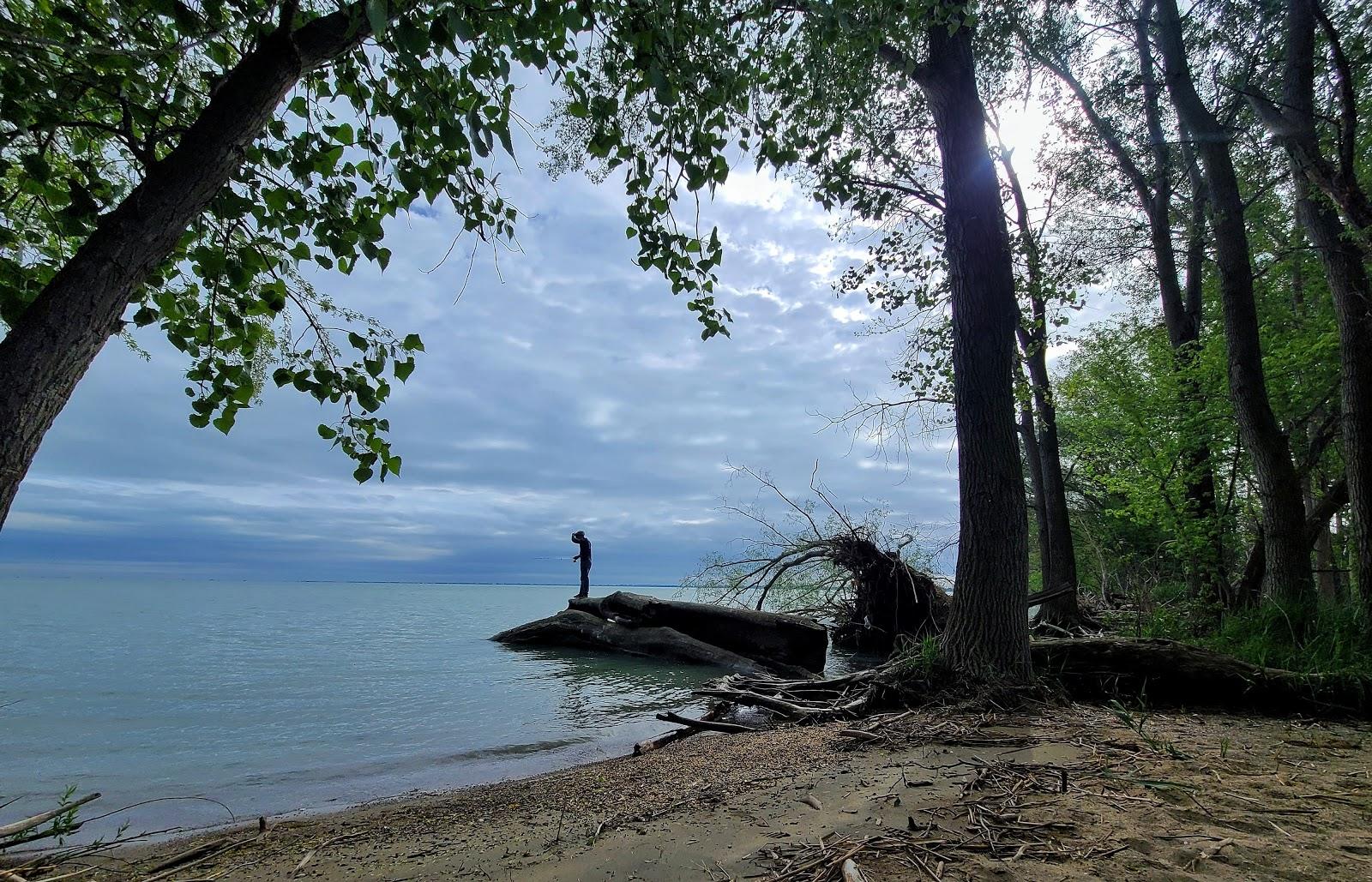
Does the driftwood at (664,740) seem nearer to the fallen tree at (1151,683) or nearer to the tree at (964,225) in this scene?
the fallen tree at (1151,683)

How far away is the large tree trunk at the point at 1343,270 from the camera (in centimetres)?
631

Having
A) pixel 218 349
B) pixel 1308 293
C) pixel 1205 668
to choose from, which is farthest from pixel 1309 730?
pixel 1308 293

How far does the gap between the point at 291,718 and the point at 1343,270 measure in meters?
14.7

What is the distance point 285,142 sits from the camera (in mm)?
2908

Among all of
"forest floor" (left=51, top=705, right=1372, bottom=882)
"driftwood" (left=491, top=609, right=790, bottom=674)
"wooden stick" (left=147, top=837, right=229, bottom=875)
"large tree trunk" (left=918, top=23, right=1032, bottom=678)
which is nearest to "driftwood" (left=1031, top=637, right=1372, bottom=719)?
"forest floor" (left=51, top=705, right=1372, bottom=882)

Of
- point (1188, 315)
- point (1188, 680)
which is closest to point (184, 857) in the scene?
point (1188, 680)

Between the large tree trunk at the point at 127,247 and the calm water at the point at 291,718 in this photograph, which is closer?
the large tree trunk at the point at 127,247

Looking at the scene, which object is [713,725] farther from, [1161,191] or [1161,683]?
[1161,191]

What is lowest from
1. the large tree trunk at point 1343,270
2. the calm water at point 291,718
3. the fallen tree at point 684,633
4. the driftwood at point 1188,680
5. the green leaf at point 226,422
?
the calm water at point 291,718

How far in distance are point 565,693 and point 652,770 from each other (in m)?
6.65

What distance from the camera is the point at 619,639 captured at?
51.9ft

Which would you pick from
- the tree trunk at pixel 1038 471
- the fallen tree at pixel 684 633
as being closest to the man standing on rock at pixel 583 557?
the fallen tree at pixel 684 633

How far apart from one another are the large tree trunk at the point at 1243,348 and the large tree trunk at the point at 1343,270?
2.03 feet

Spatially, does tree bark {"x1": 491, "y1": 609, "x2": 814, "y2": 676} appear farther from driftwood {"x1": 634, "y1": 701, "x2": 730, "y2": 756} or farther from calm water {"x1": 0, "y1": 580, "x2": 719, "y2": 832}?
driftwood {"x1": 634, "y1": 701, "x2": 730, "y2": 756}
